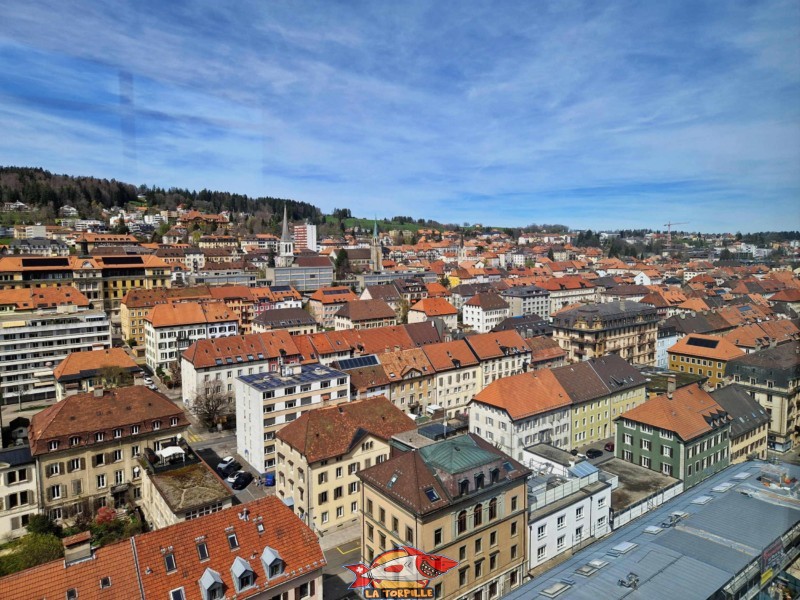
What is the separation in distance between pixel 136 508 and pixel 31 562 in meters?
6.46

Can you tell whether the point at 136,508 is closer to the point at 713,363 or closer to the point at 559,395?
the point at 559,395

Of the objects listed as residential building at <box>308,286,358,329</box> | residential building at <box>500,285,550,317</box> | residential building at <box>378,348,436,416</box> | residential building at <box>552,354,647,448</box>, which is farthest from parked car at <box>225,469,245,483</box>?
residential building at <box>500,285,550,317</box>

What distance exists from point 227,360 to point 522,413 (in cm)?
2078

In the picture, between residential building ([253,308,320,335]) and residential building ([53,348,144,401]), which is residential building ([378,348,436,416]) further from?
residential building ([53,348,144,401])

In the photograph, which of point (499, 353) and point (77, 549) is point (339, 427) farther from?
point (499, 353)

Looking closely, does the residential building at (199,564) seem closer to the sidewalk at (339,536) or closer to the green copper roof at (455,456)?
the green copper roof at (455,456)

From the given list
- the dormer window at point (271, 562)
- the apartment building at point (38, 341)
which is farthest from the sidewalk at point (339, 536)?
the apartment building at point (38, 341)

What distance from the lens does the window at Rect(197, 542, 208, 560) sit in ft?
44.9

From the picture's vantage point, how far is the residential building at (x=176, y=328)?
4347 cm

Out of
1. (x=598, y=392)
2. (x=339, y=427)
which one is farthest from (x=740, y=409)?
(x=339, y=427)

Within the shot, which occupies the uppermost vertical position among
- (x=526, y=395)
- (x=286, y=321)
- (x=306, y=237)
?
(x=306, y=237)

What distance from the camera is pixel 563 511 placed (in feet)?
62.1

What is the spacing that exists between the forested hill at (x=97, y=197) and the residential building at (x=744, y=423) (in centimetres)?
10739

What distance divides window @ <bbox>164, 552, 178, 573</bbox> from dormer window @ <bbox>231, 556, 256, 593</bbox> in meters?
1.47
